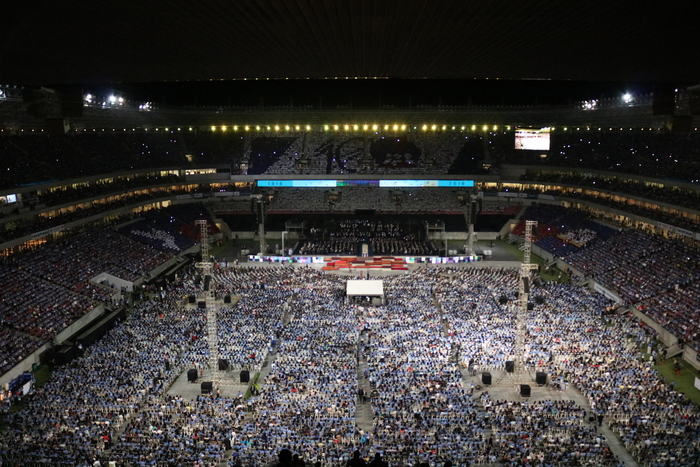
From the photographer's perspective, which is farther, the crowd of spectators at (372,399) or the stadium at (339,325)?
the crowd of spectators at (372,399)

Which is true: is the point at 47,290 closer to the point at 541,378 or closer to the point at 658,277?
the point at 541,378

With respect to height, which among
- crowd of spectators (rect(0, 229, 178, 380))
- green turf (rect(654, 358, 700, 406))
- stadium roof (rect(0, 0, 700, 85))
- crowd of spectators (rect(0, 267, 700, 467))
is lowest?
green turf (rect(654, 358, 700, 406))

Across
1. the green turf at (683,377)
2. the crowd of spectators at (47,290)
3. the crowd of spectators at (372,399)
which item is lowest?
the green turf at (683,377)

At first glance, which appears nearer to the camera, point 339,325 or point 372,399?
point 372,399

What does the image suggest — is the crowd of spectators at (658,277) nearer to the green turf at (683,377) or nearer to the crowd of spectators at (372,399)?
the green turf at (683,377)

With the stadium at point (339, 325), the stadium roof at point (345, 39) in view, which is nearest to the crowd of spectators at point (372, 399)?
the stadium at point (339, 325)

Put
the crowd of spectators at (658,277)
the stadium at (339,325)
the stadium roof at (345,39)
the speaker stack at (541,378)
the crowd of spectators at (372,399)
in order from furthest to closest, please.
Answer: the crowd of spectators at (658,277) → the speaker stack at (541,378) → the crowd of spectators at (372,399) → the stadium at (339,325) → the stadium roof at (345,39)

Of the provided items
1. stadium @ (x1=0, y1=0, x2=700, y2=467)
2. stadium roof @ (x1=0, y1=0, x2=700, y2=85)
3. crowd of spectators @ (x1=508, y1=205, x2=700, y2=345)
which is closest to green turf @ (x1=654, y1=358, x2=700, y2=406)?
stadium @ (x1=0, y1=0, x2=700, y2=467)

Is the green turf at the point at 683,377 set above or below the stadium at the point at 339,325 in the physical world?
below

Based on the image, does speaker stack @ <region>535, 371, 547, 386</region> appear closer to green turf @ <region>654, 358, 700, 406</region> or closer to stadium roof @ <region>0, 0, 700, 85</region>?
green turf @ <region>654, 358, 700, 406</region>

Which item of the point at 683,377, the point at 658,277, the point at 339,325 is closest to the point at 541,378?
the point at 683,377
